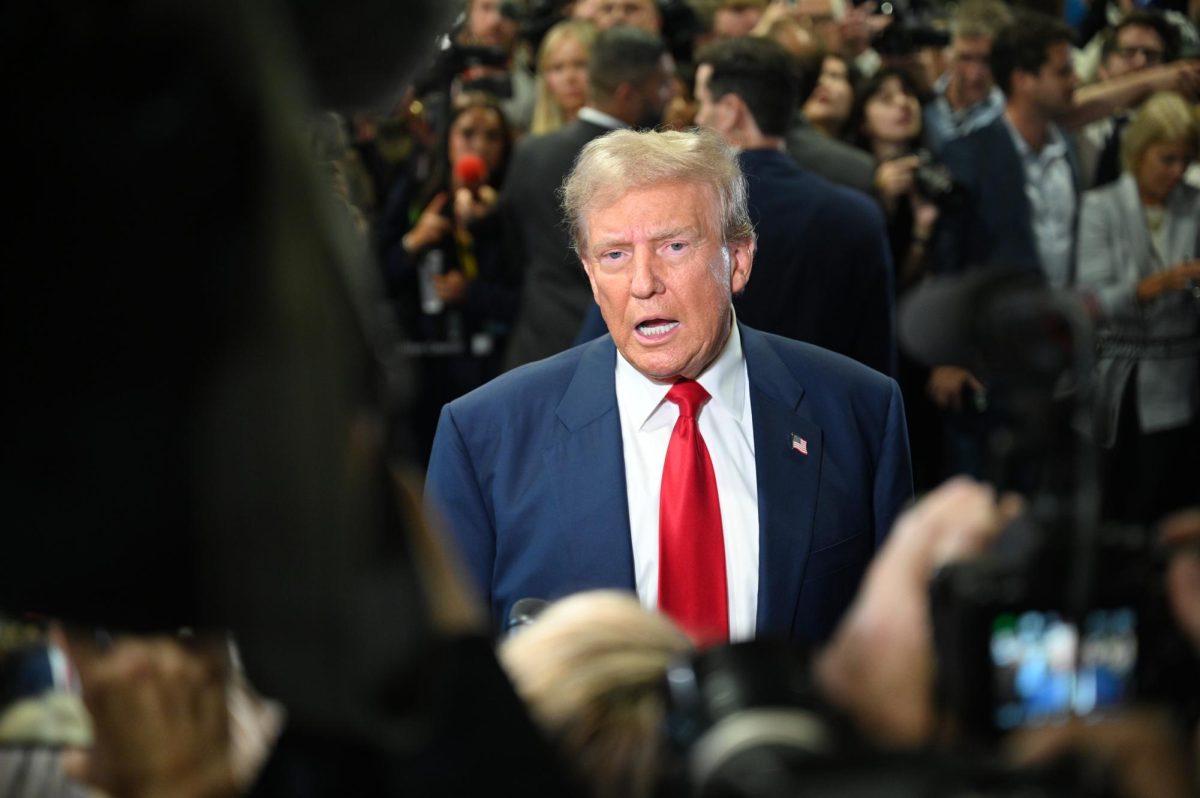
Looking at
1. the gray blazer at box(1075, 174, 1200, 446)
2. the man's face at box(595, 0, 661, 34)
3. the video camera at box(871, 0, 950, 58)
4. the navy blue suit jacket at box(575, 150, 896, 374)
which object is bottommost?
the gray blazer at box(1075, 174, 1200, 446)

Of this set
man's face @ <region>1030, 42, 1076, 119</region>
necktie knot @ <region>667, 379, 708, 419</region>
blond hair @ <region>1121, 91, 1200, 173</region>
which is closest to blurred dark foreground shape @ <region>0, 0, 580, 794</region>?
necktie knot @ <region>667, 379, 708, 419</region>

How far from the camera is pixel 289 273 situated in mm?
1096

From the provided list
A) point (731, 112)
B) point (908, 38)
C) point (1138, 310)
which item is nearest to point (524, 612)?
point (731, 112)

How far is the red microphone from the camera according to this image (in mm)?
5969

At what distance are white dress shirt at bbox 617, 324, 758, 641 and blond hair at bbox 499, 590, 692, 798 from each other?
1217mm

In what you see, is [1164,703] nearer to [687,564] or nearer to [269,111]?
[269,111]

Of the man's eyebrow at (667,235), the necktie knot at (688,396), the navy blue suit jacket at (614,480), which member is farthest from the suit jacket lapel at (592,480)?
the man's eyebrow at (667,235)

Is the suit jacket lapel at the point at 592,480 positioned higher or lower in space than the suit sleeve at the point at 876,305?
higher

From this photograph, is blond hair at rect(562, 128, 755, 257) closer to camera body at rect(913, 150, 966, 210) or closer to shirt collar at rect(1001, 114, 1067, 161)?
camera body at rect(913, 150, 966, 210)

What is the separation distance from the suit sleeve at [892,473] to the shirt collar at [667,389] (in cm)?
26

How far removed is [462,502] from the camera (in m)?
2.81

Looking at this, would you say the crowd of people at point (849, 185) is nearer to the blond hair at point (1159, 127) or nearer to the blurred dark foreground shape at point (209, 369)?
the blond hair at point (1159, 127)

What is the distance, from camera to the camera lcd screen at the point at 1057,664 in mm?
1380

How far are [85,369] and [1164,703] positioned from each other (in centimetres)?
88
